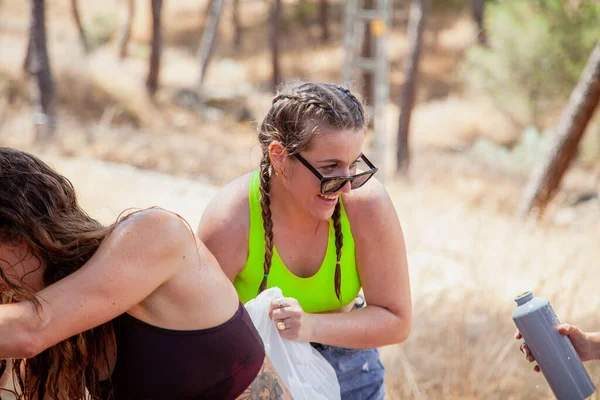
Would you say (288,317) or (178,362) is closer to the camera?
(178,362)

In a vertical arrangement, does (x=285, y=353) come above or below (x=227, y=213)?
below

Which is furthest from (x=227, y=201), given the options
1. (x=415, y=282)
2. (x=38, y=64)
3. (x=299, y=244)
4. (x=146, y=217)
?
(x=38, y=64)

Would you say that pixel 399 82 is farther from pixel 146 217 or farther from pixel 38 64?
pixel 146 217

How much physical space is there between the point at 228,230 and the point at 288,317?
14.6 inches

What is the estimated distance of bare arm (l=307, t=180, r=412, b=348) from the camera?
2.32 metres

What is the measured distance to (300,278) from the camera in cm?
232

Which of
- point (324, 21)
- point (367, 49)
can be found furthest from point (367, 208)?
point (324, 21)

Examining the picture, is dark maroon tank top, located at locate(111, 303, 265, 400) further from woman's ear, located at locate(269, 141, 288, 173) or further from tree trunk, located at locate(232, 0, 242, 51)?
tree trunk, located at locate(232, 0, 242, 51)

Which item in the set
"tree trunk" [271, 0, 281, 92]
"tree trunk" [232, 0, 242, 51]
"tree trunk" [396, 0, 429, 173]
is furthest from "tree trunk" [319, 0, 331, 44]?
"tree trunk" [396, 0, 429, 173]

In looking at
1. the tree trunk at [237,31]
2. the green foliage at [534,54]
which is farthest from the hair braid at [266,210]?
the tree trunk at [237,31]

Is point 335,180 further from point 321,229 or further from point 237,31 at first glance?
point 237,31

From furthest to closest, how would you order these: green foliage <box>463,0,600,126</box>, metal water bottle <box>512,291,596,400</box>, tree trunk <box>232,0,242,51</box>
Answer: tree trunk <box>232,0,242,51</box> → green foliage <box>463,0,600,126</box> → metal water bottle <box>512,291,596,400</box>

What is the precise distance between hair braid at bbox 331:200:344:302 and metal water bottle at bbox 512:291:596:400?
568mm

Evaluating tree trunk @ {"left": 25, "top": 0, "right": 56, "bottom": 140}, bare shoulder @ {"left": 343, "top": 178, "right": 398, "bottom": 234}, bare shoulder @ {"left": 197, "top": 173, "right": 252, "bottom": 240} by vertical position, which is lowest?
bare shoulder @ {"left": 343, "top": 178, "right": 398, "bottom": 234}
